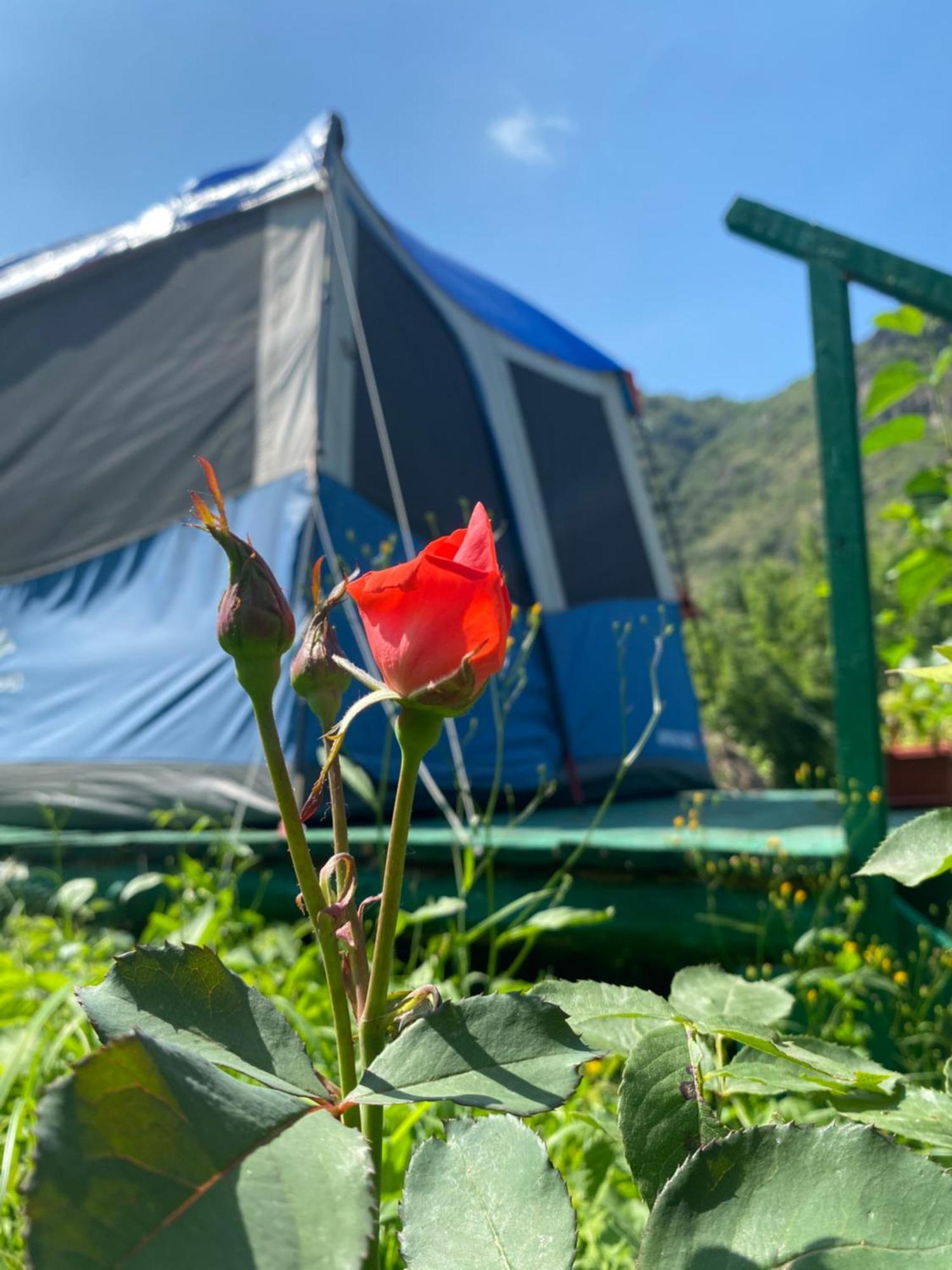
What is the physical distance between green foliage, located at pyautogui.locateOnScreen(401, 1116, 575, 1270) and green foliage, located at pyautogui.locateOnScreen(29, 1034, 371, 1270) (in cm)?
6

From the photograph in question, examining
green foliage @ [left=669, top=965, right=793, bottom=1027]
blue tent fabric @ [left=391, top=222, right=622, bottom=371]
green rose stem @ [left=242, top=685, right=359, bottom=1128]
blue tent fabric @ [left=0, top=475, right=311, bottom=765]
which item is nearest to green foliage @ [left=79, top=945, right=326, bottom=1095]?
green rose stem @ [left=242, top=685, right=359, bottom=1128]

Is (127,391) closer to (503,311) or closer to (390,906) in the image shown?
(503,311)

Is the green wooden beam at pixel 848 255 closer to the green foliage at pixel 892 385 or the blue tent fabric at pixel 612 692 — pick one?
the green foliage at pixel 892 385

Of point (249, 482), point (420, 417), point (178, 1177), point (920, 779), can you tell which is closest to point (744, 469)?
point (420, 417)

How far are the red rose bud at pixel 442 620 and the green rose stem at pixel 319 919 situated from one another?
0.04 metres

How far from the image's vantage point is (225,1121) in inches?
7.1

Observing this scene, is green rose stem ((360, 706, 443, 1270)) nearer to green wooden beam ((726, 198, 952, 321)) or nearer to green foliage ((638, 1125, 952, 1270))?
green foliage ((638, 1125, 952, 1270))

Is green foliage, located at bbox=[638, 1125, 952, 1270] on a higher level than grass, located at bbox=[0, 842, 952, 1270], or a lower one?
higher

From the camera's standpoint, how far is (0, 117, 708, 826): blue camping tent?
236cm

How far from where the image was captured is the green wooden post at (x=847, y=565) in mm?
1356

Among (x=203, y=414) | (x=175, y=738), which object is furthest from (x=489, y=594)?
(x=203, y=414)

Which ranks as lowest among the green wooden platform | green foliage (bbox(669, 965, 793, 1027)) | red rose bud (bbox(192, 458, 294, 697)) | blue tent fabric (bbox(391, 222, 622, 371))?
the green wooden platform

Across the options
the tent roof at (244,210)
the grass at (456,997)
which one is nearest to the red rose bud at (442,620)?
the grass at (456,997)

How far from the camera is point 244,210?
2895 millimetres
